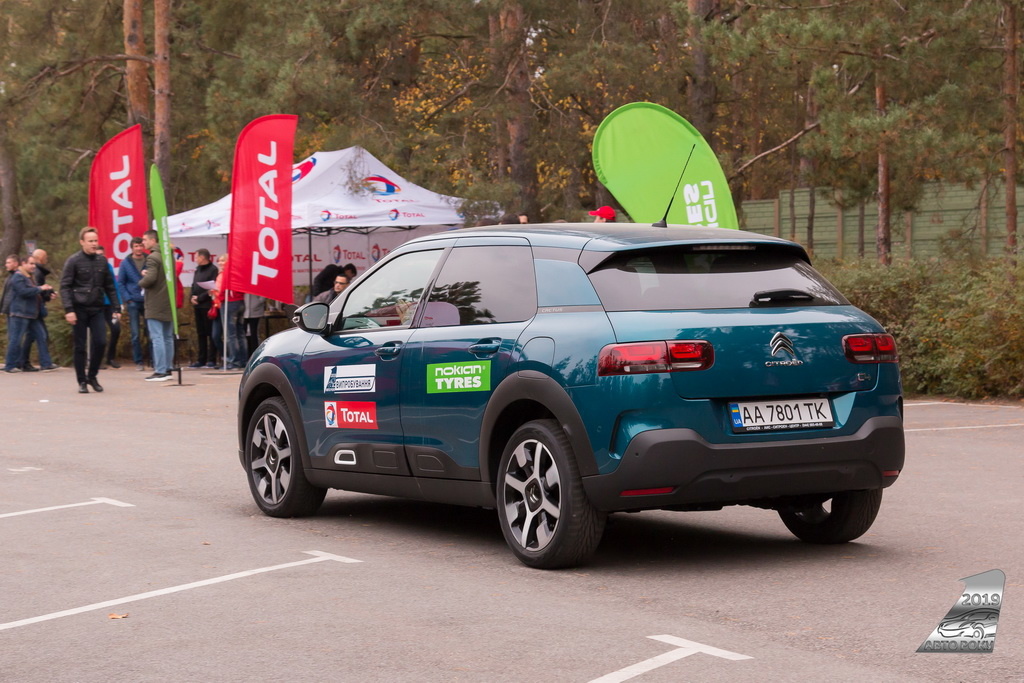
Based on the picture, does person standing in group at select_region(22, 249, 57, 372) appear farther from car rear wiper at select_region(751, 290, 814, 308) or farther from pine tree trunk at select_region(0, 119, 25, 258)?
pine tree trunk at select_region(0, 119, 25, 258)

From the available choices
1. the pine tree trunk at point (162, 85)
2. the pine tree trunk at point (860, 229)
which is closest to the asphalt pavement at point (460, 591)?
the pine tree trunk at point (162, 85)

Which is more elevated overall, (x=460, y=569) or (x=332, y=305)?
(x=332, y=305)

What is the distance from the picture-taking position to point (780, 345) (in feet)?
22.9

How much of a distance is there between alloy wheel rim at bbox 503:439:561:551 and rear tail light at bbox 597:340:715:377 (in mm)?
567

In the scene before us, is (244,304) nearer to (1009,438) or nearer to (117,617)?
(1009,438)

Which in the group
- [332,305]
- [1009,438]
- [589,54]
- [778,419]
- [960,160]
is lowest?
[1009,438]

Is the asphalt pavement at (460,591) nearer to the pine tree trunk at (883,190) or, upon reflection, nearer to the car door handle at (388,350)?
the car door handle at (388,350)

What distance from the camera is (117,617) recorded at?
248 inches

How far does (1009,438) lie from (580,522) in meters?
7.18

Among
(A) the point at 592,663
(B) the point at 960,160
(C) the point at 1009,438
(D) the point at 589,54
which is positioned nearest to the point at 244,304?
(D) the point at 589,54

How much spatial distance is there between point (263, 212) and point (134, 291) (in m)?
Result: 4.61

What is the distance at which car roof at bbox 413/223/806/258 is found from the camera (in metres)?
7.25

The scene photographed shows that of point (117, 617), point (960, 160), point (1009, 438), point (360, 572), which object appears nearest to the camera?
point (117, 617)

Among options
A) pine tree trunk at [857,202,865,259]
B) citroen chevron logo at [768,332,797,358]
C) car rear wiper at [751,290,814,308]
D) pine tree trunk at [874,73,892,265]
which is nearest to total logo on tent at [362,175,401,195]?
pine tree trunk at [874,73,892,265]
